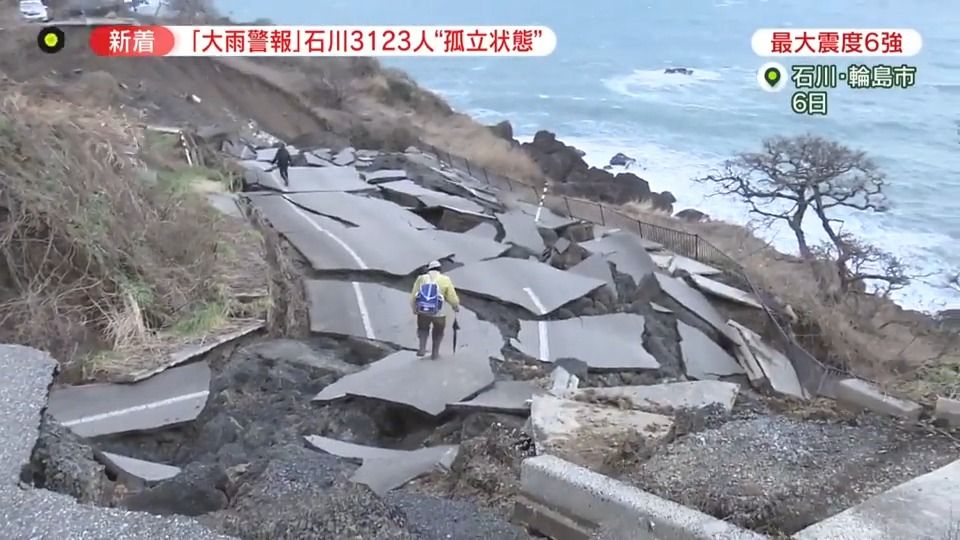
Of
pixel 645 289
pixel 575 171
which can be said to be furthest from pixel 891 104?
pixel 645 289

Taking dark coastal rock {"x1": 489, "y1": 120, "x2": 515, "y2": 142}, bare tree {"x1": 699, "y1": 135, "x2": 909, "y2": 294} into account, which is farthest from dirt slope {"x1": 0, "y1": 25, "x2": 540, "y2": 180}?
bare tree {"x1": 699, "y1": 135, "x2": 909, "y2": 294}

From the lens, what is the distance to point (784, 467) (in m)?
3.50

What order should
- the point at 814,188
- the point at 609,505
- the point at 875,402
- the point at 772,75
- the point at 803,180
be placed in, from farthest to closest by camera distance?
the point at 803,180 → the point at 814,188 → the point at 772,75 → the point at 875,402 → the point at 609,505

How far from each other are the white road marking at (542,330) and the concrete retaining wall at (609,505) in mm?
5515

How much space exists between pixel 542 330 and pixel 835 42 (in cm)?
445

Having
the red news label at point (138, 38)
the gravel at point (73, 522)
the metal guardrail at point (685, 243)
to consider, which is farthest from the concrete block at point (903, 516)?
the red news label at point (138, 38)

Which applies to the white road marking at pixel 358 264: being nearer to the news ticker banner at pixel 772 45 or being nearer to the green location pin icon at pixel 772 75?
the news ticker banner at pixel 772 45

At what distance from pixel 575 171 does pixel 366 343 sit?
21.7m

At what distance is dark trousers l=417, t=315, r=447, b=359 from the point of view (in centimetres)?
775

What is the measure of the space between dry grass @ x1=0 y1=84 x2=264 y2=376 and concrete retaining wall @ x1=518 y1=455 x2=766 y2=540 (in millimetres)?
4830

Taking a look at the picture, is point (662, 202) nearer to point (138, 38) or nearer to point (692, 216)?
point (692, 216)

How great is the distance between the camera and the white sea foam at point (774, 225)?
24641mm

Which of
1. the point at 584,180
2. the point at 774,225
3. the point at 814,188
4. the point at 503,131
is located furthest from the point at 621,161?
the point at 814,188

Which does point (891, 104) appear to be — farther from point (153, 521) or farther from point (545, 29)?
point (153, 521)
